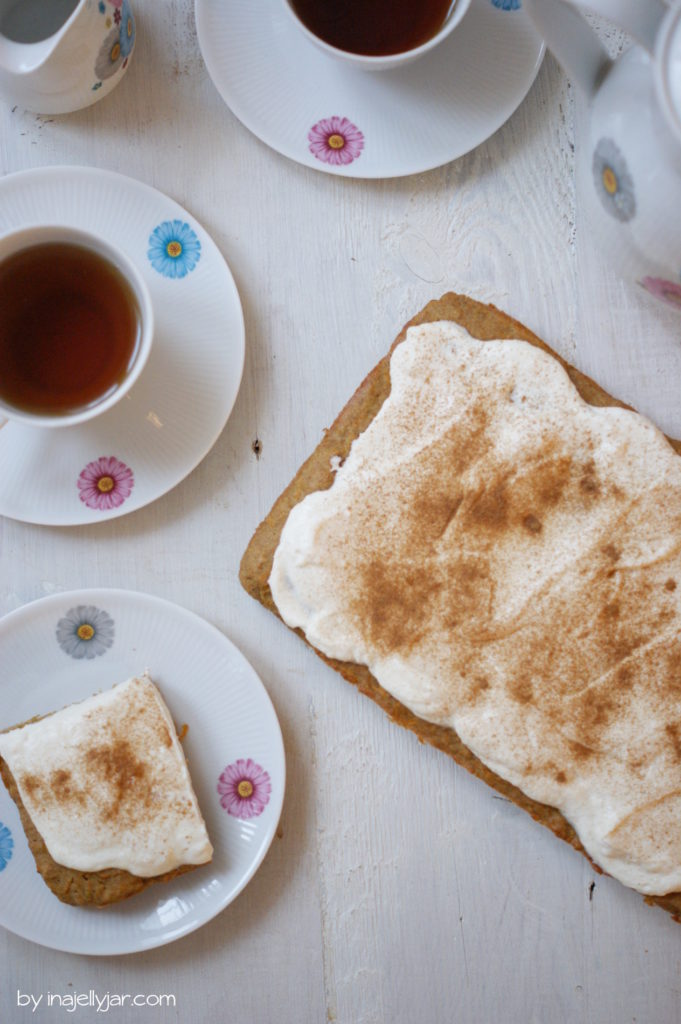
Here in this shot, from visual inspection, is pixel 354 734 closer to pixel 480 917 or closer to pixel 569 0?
pixel 480 917

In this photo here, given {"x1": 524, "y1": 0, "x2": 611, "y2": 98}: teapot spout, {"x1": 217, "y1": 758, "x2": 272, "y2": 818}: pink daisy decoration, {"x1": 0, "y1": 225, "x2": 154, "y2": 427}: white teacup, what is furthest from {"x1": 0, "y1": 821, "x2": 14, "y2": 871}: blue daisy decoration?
{"x1": 524, "y1": 0, "x2": 611, "y2": 98}: teapot spout

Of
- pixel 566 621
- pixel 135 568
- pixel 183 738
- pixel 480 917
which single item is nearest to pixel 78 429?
pixel 135 568

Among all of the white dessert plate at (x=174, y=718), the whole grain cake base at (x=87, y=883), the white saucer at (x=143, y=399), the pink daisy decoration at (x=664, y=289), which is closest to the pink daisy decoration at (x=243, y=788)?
the white dessert plate at (x=174, y=718)

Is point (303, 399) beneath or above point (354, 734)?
Result: above

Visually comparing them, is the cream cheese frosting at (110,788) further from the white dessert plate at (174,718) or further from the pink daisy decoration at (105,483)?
the pink daisy decoration at (105,483)

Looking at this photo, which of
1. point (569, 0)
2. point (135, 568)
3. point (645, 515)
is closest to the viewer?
point (569, 0)

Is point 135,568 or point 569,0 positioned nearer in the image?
point 569,0
